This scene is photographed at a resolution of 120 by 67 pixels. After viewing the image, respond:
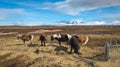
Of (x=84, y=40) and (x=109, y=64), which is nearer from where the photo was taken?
(x=109, y=64)

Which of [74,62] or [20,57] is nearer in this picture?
[74,62]

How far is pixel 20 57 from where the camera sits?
21.3 meters

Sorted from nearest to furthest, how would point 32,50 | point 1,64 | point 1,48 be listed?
point 1,64 < point 32,50 < point 1,48

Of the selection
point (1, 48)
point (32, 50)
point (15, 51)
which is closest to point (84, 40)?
point (32, 50)

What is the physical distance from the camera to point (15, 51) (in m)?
23.8

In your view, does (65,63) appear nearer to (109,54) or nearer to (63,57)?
(63,57)

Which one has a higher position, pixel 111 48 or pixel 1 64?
pixel 111 48

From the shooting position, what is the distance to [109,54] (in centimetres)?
1912

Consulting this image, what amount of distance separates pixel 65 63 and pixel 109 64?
11.1 feet

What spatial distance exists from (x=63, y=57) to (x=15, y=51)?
687 cm

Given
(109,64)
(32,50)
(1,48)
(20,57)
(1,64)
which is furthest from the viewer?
(1,48)

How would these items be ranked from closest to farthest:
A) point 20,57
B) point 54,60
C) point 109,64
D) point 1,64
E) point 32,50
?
point 109,64, point 54,60, point 1,64, point 20,57, point 32,50

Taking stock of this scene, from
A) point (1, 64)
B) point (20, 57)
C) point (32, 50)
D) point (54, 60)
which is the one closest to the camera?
point (54, 60)

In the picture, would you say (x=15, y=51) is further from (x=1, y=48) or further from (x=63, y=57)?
(x=63, y=57)
